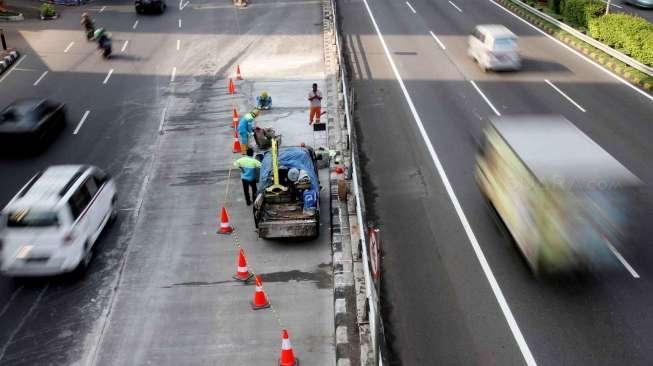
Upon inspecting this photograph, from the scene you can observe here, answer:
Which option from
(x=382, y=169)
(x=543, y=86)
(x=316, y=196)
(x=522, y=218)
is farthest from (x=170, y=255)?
(x=543, y=86)

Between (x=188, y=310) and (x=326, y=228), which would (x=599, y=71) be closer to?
(x=326, y=228)

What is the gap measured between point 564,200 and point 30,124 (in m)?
17.2

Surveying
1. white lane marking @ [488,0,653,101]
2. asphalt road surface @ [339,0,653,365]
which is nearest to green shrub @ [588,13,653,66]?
white lane marking @ [488,0,653,101]

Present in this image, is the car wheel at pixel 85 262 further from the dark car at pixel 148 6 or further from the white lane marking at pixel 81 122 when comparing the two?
the dark car at pixel 148 6

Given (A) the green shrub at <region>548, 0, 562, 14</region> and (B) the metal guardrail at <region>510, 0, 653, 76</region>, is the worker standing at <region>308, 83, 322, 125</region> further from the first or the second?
(A) the green shrub at <region>548, 0, 562, 14</region>

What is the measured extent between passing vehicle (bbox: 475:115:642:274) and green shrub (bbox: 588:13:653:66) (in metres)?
17.0

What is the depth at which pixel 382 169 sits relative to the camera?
18.6 metres

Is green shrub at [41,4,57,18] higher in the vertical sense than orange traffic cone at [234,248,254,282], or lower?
higher

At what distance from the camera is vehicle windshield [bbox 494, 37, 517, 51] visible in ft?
87.3

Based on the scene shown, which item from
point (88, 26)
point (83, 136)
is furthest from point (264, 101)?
point (88, 26)

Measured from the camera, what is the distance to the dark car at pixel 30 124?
2041 cm

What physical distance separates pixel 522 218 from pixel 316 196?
196 inches

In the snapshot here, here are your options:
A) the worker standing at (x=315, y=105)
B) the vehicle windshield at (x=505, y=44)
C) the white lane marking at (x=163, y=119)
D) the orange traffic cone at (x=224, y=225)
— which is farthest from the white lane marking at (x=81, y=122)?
the vehicle windshield at (x=505, y=44)

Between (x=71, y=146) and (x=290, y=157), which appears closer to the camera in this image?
(x=290, y=157)
